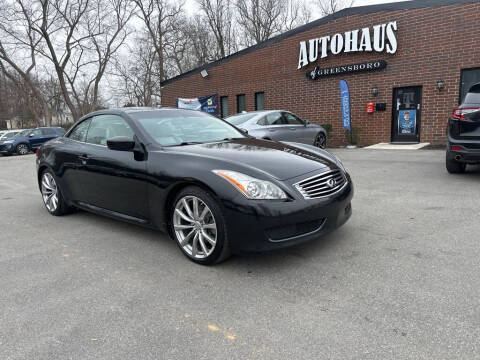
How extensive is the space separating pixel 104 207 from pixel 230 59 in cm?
1448

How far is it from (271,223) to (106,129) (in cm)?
249

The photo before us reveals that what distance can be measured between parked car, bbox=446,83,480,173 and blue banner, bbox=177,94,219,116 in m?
13.4

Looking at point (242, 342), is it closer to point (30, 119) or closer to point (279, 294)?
point (279, 294)

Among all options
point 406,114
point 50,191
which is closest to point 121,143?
point 50,191

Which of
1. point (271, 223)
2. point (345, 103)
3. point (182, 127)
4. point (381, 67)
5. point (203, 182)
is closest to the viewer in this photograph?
point (271, 223)

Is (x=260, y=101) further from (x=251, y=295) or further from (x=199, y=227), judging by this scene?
(x=251, y=295)

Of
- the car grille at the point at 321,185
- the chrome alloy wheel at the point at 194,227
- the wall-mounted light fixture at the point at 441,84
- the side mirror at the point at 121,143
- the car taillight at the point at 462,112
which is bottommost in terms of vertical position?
the chrome alloy wheel at the point at 194,227

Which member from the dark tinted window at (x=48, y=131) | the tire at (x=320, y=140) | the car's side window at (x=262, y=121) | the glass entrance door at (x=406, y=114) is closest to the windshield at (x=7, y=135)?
the dark tinted window at (x=48, y=131)

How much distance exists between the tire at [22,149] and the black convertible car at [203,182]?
697 inches

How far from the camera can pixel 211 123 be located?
4512 millimetres

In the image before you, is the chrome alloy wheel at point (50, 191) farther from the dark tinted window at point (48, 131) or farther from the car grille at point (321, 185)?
the dark tinted window at point (48, 131)

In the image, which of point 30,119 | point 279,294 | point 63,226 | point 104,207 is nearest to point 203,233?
point 279,294

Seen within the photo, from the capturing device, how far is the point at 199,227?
124 inches

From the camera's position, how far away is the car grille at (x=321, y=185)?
301 cm
